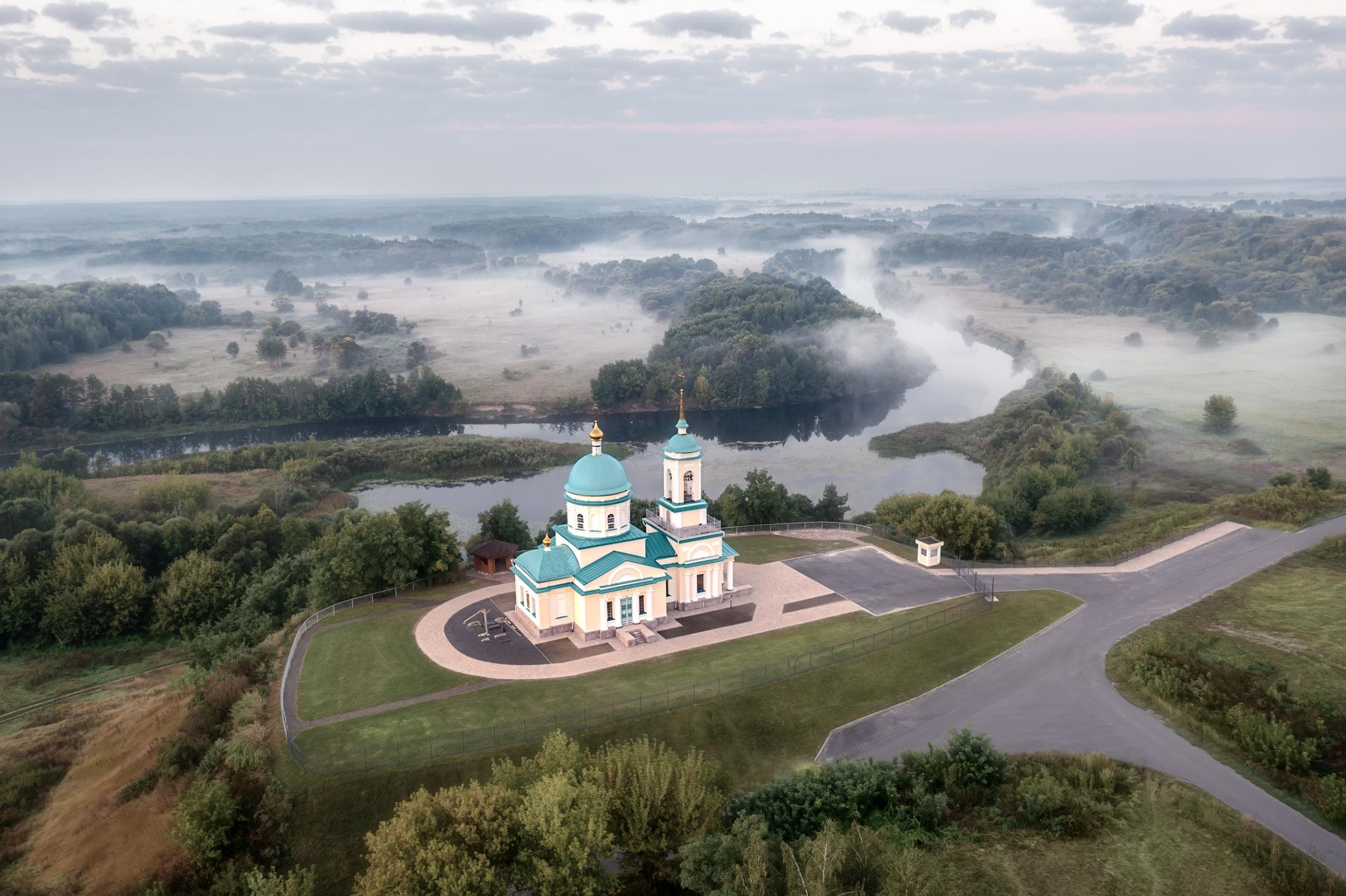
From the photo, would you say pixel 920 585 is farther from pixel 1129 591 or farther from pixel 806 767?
pixel 806 767

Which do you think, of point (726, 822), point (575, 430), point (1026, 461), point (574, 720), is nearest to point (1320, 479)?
point (1026, 461)

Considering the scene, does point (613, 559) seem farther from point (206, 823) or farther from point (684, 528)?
point (206, 823)

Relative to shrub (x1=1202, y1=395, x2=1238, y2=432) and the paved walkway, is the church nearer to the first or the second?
the paved walkway

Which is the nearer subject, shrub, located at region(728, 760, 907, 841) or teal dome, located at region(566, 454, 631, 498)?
shrub, located at region(728, 760, 907, 841)

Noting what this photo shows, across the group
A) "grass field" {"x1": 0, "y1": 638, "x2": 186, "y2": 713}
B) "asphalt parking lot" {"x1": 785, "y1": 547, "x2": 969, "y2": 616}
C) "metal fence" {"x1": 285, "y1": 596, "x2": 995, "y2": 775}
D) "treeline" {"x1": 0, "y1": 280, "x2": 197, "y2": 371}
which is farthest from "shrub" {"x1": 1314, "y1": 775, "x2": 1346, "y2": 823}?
"treeline" {"x1": 0, "y1": 280, "x2": 197, "y2": 371}

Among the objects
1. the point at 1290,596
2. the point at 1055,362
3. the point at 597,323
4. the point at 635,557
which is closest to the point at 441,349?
the point at 597,323

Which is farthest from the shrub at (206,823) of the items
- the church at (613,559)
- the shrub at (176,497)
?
the shrub at (176,497)
